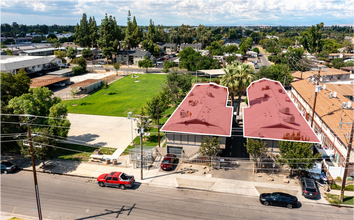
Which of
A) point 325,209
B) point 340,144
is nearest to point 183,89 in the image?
point 340,144

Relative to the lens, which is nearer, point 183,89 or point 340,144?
point 340,144

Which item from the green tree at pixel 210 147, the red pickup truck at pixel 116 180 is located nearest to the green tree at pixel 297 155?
the green tree at pixel 210 147

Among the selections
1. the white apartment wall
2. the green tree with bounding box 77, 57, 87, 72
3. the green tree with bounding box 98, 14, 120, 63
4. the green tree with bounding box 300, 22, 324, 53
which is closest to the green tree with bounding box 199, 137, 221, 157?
the white apartment wall

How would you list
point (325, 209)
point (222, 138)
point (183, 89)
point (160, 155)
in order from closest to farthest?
point (325, 209), point (222, 138), point (160, 155), point (183, 89)

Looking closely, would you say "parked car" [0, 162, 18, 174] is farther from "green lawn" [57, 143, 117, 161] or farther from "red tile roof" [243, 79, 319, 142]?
"red tile roof" [243, 79, 319, 142]

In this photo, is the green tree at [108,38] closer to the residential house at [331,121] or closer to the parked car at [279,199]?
the residential house at [331,121]

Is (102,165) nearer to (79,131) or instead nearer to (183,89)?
(79,131)
